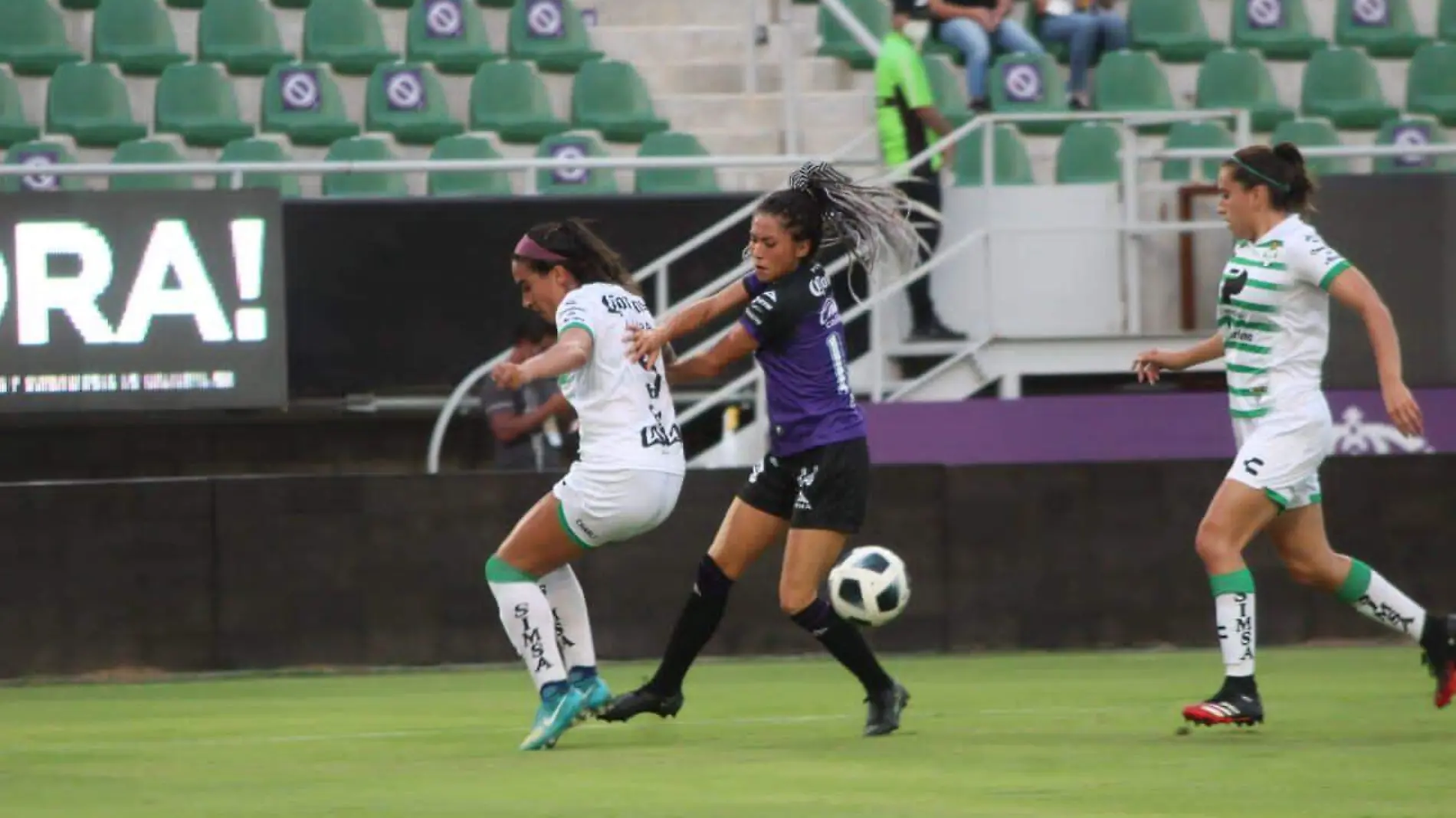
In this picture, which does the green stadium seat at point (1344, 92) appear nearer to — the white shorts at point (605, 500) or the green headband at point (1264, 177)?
Result: the green headband at point (1264, 177)

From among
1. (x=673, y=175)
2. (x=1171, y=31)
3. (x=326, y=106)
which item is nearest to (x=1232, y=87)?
(x=1171, y=31)

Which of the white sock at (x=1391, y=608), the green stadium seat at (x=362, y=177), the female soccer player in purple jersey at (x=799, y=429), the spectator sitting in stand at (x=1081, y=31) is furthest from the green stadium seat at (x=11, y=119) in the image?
the white sock at (x=1391, y=608)

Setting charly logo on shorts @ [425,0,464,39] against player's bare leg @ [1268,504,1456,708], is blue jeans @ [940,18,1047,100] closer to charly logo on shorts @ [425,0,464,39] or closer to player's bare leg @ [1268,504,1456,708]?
charly logo on shorts @ [425,0,464,39]

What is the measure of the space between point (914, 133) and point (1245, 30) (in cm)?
515

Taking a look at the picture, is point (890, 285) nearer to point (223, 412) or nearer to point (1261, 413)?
point (223, 412)

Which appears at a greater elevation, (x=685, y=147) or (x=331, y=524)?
(x=685, y=147)

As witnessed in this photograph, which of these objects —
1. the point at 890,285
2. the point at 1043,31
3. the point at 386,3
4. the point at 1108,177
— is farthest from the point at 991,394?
the point at 386,3

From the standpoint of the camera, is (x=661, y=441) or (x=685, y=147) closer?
(x=661, y=441)

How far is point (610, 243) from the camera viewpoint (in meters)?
14.8

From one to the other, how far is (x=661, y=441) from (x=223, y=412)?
6.14 metres

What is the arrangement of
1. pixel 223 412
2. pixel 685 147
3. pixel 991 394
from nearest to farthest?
pixel 223 412
pixel 991 394
pixel 685 147

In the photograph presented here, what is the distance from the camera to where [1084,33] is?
17938 mm

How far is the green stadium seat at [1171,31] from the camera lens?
1875 cm

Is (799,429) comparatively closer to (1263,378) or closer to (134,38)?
(1263,378)
